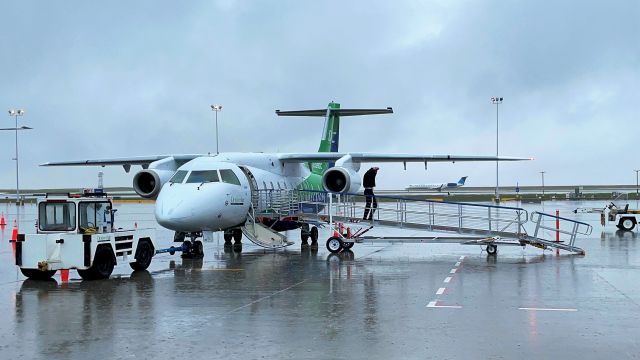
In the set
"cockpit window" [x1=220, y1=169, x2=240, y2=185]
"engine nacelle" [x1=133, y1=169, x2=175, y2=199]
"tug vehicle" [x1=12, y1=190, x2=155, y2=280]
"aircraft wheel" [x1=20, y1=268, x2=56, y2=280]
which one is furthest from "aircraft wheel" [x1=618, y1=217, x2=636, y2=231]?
"aircraft wheel" [x1=20, y1=268, x2=56, y2=280]

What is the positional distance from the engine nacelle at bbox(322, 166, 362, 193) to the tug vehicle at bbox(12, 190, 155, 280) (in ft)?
27.8

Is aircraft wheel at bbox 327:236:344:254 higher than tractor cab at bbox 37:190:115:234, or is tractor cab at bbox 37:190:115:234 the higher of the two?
tractor cab at bbox 37:190:115:234

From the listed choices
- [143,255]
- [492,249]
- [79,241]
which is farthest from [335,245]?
[79,241]

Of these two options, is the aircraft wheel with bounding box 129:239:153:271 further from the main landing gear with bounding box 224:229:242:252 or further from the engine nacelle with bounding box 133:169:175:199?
the engine nacelle with bounding box 133:169:175:199

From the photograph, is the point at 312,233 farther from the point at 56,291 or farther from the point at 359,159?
the point at 56,291

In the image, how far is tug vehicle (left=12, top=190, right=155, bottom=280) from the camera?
15094 mm

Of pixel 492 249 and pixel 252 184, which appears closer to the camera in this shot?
pixel 492 249

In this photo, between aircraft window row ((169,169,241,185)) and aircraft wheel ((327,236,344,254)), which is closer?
aircraft window row ((169,169,241,185))

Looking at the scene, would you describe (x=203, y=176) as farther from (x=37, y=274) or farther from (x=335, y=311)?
(x=335, y=311)

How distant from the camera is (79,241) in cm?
1519

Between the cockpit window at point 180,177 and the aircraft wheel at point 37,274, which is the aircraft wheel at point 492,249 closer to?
the cockpit window at point 180,177

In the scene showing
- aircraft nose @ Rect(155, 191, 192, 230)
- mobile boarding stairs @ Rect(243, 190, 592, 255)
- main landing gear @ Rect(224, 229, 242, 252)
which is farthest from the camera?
main landing gear @ Rect(224, 229, 242, 252)

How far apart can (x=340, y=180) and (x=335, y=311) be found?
551 inches

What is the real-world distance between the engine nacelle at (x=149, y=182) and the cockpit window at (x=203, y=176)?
4.23 m
